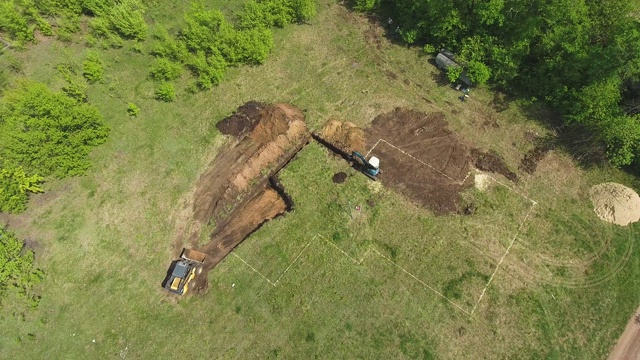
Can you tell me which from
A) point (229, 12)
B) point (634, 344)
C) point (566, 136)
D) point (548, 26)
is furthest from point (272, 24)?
point (634, 344)

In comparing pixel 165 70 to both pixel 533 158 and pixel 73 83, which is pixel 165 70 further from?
pixel 533 158

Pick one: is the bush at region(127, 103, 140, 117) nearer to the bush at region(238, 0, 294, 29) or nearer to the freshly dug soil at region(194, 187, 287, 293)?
the bush at region(238, 0, 294, 29)

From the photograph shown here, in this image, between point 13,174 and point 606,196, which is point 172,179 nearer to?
point 13,174

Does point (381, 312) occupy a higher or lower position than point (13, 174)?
higher

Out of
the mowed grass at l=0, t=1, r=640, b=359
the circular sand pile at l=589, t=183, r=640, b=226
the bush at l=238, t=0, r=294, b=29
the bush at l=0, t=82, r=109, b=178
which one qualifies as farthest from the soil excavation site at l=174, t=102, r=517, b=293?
the bush at l=0, t=82, r=109, b=178

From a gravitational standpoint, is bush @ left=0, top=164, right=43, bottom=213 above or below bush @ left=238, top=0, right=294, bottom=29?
below
